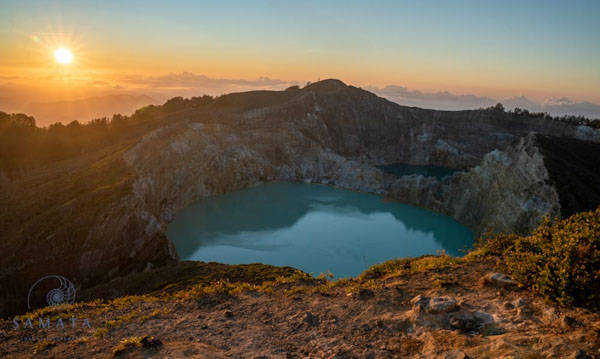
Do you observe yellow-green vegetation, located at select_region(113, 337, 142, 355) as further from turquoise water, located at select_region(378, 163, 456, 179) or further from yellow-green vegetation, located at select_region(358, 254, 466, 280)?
turquoise water, located at select_region(378, 163, 456, 179)

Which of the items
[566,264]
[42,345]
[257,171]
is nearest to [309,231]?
[257,171]

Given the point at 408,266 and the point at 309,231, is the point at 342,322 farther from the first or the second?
the point at 309,231

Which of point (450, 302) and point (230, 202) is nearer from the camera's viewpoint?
point (450, 302)

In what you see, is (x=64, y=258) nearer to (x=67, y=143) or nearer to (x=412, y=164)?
(x=67, y=143)

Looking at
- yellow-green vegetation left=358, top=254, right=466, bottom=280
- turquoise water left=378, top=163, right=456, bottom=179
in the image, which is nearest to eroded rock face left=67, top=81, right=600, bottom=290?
turquoise water left=378, top=163, right=456, bottom=179

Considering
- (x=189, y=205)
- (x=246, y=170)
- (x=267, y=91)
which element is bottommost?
(x=189, y=205)

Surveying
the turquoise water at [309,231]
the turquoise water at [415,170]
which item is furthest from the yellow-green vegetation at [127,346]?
the turquoise water at [415,170]

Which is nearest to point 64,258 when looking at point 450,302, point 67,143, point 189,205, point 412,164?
point 189,205

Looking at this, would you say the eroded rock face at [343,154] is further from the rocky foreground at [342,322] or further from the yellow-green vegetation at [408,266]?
the yellow-green vegetation at [408,266]
